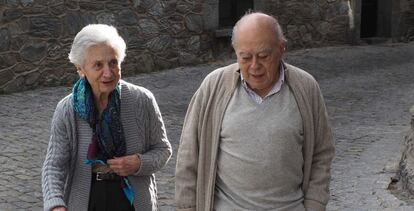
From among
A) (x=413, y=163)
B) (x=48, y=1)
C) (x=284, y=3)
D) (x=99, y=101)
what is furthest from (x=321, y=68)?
(x=99, y=101)

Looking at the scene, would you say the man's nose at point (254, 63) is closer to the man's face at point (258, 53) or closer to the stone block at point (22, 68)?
the man's face at point (258, 53)

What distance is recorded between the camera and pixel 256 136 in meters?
2.49

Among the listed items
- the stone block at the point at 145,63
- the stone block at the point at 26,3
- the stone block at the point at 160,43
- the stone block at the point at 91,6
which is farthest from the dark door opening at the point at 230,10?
the stone block at the point at 26,3

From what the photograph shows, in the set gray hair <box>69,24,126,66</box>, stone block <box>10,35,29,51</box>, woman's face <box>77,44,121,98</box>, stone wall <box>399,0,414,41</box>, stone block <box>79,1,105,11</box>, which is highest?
gray hair <box>69,24,126,66</box>

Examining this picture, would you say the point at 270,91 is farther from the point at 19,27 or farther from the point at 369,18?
the point at 369,18

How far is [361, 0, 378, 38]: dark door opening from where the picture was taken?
48.0 feet

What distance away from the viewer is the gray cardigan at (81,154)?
8.89 ft

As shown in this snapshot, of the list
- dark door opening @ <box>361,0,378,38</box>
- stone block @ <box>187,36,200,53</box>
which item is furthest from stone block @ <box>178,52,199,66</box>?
dark door opening @ <box>361,0,378,38</box>

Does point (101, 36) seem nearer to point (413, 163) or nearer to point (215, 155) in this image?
point (215, 155)

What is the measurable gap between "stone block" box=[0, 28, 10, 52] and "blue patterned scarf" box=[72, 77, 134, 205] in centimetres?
663

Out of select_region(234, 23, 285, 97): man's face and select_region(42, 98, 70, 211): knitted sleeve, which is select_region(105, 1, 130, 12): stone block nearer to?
select_region(42, 98, 70, 211): knitted sleeve

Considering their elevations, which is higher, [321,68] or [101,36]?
[101,36]

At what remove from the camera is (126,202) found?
2.75 meters

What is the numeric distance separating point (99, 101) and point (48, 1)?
700cm
